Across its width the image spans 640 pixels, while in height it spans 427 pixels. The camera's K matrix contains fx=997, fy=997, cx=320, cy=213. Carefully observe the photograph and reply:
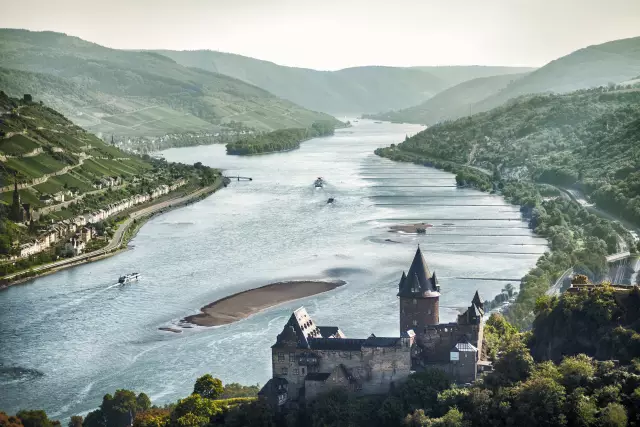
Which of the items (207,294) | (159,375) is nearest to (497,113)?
(207,294)

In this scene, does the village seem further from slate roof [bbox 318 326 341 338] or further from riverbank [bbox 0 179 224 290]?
slate roof [bbox 318 326 341 338]

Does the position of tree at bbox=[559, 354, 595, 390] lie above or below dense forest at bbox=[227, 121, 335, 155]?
below

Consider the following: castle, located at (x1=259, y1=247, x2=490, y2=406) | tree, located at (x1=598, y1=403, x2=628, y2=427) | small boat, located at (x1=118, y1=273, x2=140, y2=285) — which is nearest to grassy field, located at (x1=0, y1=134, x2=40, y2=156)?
small boat, located at (x1=118, y1=273, x2=140, y2=285)

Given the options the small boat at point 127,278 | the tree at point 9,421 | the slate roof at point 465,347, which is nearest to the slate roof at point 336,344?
the slate roof at point 465,347

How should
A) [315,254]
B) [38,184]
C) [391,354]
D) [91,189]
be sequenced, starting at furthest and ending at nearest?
1. [91,189]
2. [38,184]
3. [315,254]
4. [391,354]

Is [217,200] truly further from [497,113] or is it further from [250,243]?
[497,113]

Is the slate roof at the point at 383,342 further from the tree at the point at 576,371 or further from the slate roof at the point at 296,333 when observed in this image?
the tree at the point at 576,371
